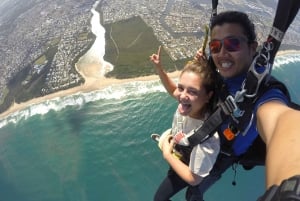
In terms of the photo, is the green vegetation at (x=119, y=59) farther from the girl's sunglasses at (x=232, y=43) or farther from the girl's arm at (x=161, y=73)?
the girl's sunglasses at (x=232, y=43)

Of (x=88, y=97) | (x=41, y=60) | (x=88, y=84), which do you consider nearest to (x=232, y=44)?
(x=88, y=97)

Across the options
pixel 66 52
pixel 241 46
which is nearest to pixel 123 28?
pixel 66 52

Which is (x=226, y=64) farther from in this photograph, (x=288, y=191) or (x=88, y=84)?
(x=88, y=84)

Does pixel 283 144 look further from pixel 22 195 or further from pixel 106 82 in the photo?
pixel 106 82

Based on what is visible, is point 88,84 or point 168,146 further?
point 88,84

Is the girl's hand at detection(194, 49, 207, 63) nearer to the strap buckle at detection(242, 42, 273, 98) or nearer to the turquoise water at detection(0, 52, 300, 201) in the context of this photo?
the strap buckle at detection(242, 42, 273, 98)

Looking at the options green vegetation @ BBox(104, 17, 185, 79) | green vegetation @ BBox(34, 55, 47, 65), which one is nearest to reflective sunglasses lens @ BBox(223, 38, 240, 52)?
green vegetation @ BBox(104, 17, 185, 79)

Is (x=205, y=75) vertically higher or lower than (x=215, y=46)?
lower
